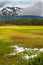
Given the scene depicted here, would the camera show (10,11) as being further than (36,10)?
Yes

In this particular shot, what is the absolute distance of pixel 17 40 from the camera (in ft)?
15.8

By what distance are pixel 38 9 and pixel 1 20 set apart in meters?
0.95

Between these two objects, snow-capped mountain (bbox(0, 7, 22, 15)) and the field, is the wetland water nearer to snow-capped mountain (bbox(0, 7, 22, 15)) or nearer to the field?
the field

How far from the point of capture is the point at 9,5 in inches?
199

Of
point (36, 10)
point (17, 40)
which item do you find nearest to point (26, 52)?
point (17, 40)

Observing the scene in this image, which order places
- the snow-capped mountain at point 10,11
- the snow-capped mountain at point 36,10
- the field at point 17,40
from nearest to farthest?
the field at point 17,40, the snow-capped mountain at point 36,10, the snow-capped mountain at point 10,11

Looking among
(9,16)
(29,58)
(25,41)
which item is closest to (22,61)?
(29,58)

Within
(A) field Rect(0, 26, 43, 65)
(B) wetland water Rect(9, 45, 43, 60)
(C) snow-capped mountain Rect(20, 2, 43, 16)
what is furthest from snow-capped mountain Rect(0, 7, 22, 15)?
(B) wetland water Rect(9, 45, 43, 60)

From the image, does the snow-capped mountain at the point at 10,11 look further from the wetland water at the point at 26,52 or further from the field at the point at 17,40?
the wetland water at the point at 26,52

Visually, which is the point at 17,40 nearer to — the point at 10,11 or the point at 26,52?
the point at 26,52

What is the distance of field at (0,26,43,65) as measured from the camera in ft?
14.6

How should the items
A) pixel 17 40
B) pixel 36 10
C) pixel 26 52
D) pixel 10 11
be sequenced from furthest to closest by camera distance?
1. pixel 10 11
2. pixel 36 10
3. pixel 17 40
4. pixel 26 52

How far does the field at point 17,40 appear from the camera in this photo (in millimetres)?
4457

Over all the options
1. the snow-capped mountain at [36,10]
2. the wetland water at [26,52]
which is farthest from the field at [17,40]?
the snow-capped mountain at [36,10]
